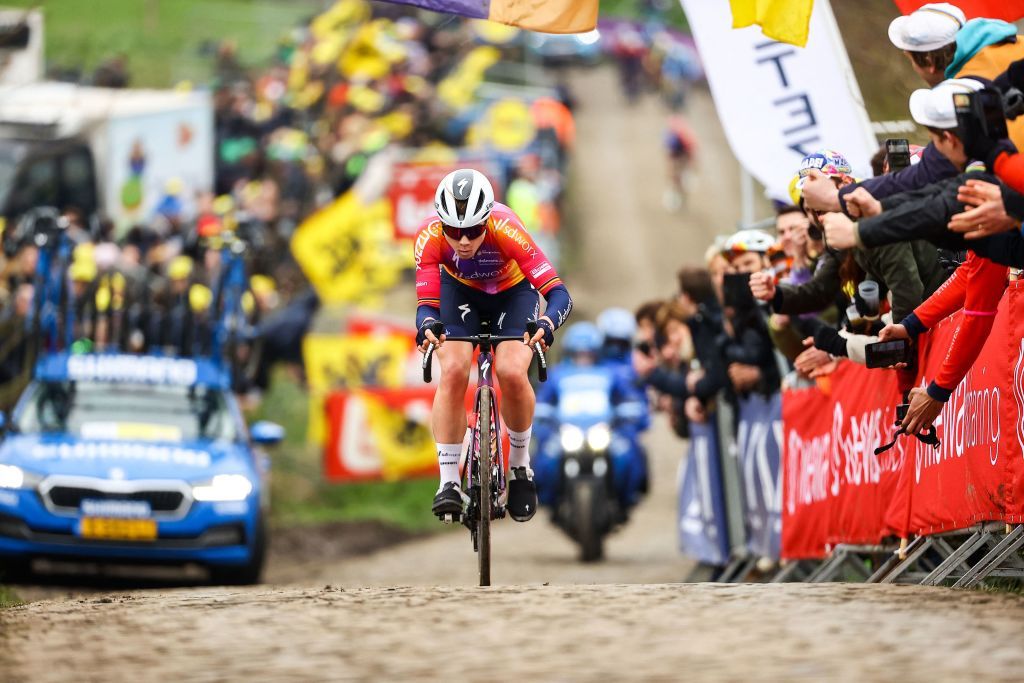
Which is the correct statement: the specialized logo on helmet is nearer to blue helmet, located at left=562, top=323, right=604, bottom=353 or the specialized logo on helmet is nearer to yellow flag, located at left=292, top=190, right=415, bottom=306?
blue helmet, located at left=562, top=323, right=604, bottom=353

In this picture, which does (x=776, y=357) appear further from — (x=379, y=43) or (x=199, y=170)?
(x=379, y=43)

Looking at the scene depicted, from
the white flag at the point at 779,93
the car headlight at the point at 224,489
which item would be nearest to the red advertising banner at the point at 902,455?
the white flag at the point at 779,93

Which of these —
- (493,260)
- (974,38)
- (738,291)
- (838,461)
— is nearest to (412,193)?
(738,291)

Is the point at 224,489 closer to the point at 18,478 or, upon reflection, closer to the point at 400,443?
the point at 18,478

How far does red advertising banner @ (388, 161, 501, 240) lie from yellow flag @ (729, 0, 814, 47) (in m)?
16.1

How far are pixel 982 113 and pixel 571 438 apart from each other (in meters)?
10.9

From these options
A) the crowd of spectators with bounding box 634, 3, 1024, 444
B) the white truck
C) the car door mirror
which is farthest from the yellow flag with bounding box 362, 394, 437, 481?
the crowd of spectators with bounding box 634, 3, 1024, 444

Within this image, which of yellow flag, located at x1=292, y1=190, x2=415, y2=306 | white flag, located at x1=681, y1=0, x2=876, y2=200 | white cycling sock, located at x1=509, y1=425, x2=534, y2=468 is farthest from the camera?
yellow flag, located at x1=292, y1=190, x2=415, y2=306

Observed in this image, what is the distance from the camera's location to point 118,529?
15570 mm

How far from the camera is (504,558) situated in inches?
787

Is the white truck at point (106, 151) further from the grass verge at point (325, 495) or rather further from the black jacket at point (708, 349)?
the black jacket at point (708, 349)

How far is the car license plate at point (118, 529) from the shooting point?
15500mm

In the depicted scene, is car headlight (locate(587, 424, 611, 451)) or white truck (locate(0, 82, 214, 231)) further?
white truck (locate(0, 82, 214, 231))

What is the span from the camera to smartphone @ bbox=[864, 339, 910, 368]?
9820 millimetres
